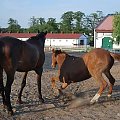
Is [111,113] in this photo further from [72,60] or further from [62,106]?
[72,60]

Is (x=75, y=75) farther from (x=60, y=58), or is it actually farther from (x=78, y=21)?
(x=78, y=21)

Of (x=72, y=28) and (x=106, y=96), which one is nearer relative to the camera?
(x=106, y=96)

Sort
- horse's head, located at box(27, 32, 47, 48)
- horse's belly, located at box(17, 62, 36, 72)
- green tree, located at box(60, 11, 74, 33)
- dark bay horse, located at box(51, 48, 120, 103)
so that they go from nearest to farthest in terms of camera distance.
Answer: horse's belly, located at box(17, 62, 36, 72) → dark bay horse, located at box(51, 48, 120, 103) → horse's head, located at box(27, 32, 47, 48) → green tree, located at box(60, 11, 74, 33)

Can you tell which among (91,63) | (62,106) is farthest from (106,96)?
(62,106)

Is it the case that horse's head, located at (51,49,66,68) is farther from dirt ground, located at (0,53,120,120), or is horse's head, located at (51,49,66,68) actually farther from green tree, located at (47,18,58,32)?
green tree, located at (47,18,58,32)

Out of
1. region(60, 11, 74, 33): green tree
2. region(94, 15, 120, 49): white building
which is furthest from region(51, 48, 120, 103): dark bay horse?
region(60, 11, 74, 33): green tree

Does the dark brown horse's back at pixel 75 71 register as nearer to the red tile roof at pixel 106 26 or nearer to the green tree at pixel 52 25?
the red tile roof at pixel 106 26

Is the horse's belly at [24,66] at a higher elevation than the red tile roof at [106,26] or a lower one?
lower

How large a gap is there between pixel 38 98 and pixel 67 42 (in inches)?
3064

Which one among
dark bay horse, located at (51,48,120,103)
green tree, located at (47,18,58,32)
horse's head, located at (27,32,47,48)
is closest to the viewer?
dark bay horse, located at (51,48,120,103)

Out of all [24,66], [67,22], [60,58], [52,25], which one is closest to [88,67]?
[60,58]

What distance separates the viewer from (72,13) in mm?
114438

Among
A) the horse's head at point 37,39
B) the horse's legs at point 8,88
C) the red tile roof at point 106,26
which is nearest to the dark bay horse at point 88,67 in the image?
the horse's head at point 37,39

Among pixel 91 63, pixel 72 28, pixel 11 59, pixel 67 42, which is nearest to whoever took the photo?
pixel 11 59
